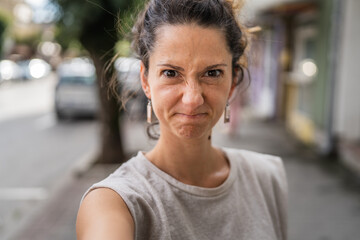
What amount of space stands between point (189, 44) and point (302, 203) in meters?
4.78

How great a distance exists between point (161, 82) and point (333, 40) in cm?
695

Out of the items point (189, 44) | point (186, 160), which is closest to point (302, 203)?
point (186, 160)

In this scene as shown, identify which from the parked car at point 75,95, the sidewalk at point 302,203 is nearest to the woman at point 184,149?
the sidewalk at point 302,203

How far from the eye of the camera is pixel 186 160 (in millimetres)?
1498

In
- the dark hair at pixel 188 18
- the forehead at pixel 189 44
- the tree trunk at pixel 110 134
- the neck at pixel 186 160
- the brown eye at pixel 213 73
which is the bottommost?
the tree trunk at pixel 110 134

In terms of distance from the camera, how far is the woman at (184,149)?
124cm

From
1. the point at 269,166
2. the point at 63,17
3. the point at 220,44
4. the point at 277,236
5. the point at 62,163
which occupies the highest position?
the point at 63,17

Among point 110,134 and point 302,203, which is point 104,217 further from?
point 110,134

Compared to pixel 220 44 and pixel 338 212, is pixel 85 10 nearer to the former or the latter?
pixel 338 212

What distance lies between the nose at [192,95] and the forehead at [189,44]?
73 millimetres

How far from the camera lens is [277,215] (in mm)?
1628

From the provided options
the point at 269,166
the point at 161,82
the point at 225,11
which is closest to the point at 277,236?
the point at 269,166

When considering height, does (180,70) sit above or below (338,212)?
above

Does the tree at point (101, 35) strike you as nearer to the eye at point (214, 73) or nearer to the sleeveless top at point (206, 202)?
the sleeveless top at point (206, 202)
